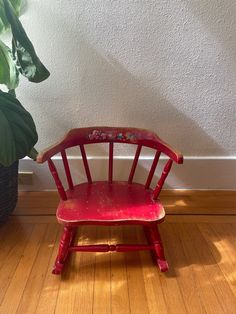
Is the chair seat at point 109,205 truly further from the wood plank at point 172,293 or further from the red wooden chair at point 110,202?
the wood plank at point 172,293

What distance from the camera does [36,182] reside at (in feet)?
5.58

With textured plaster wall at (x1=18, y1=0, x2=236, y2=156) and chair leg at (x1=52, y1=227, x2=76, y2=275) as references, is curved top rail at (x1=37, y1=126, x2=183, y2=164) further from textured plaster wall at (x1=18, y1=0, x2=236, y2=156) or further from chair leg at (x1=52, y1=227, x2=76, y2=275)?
chair leg at (x1=52, y1=227, x2=76, y2=275)

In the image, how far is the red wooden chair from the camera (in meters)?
1.14

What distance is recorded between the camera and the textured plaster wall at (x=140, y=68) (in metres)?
1.44

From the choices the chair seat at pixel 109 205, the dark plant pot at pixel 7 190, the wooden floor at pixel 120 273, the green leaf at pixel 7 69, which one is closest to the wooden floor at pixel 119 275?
the wooden floor at pixel 120 273

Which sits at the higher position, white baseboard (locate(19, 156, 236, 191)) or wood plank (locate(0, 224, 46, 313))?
white baseboard (locate(19, 156, 236, 191))

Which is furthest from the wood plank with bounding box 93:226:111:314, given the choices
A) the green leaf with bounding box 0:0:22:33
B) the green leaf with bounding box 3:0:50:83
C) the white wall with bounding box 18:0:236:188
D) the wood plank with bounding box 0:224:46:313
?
the green leaf with bounding box 0:0:22:33

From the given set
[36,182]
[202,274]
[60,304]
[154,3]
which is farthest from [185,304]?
[154,3]

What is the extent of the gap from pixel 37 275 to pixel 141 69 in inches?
42.1

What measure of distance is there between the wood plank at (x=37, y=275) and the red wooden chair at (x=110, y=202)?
73 millimetres

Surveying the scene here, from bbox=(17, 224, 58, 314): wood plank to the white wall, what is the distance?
1.54ft

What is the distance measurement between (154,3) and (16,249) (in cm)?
130

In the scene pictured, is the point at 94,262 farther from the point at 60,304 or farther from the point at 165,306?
the point at 165,306

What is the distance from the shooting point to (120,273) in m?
1.20
